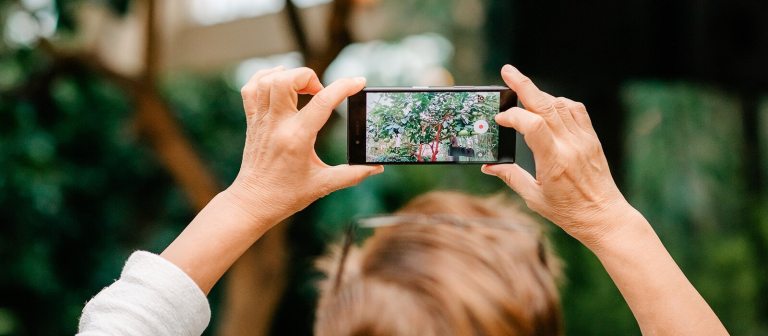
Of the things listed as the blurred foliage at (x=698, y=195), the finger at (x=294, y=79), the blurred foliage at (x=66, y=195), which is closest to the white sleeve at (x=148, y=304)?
the finger at (x=294, y=79)

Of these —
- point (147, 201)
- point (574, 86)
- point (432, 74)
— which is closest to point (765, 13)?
point (574, 86)

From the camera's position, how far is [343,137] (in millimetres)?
3896

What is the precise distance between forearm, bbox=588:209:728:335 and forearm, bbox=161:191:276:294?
363mm

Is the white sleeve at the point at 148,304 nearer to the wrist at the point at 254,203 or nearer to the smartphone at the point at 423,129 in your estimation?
the wrist at the point at 254,203

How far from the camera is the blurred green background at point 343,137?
2.66 metres

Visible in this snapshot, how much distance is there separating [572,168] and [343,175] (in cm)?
24

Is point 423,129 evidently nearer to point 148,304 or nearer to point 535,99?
point 535,99

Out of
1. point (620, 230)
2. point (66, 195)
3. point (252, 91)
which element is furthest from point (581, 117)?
point (66, 195)

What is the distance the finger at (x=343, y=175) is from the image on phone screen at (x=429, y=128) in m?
0.11

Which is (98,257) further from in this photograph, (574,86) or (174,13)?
(574,86)

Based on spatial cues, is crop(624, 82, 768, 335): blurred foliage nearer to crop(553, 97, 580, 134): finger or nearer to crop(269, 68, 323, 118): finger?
crop(553, 97, 580, 134): finger

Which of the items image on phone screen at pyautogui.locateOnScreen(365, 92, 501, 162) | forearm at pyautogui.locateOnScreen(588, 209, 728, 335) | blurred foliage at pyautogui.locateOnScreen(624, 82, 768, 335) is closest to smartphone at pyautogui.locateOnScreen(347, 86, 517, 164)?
image on phone screen at pyautogui.locateOnScreen(365, 92, 501, 162)

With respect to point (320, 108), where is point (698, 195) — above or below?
below

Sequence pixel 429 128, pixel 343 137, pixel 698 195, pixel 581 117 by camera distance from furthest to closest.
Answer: pixel 343 137, pixel 698 195, pixel 429 128, pixel 581 117
